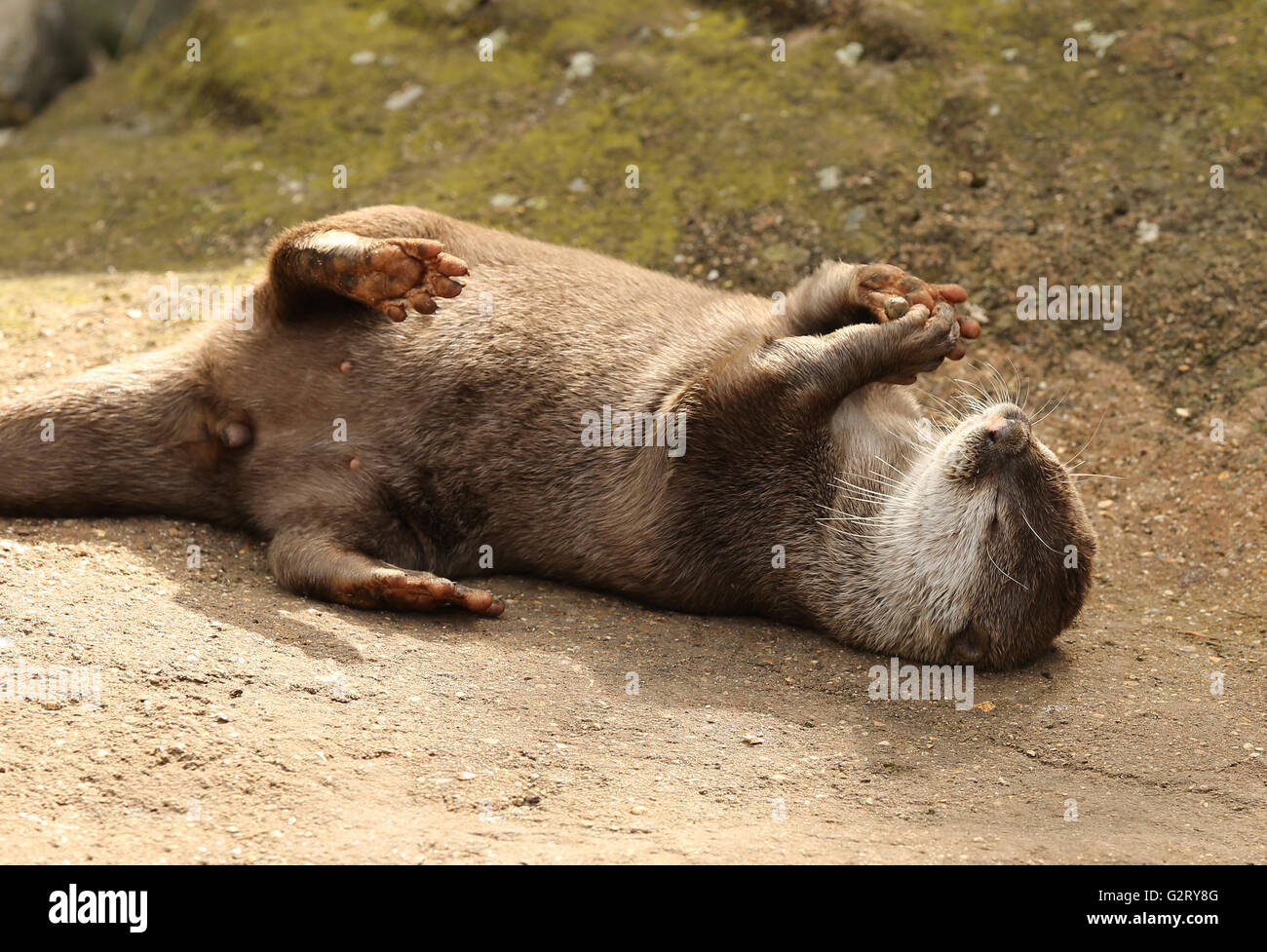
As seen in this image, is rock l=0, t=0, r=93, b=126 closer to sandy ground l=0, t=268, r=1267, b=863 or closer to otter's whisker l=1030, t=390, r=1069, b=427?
sandy ground l=0, t=268, r=1267, b=863

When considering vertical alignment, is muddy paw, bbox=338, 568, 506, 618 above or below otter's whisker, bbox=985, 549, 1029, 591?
below

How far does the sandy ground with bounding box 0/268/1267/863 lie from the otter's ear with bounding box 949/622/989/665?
0.38 feet

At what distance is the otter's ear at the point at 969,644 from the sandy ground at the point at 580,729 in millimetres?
116

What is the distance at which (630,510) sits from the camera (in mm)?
4027

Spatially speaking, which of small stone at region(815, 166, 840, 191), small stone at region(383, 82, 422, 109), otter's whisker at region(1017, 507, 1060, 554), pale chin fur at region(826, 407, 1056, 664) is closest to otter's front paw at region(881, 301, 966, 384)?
pale chin fur at region(826, 407, 1056, 664)

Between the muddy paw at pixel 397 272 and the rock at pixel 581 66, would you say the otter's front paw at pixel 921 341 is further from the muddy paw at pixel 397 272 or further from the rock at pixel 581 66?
the rock at pixel 581 66

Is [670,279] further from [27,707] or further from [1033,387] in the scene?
[27,707]

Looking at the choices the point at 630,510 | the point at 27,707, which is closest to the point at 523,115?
the point at 630,510

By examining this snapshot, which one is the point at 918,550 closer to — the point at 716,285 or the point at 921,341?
the point at 921,341

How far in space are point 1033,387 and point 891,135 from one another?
1.58m

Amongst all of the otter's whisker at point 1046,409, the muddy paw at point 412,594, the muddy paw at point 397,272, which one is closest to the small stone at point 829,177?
the otter's whisker at point 1046,409

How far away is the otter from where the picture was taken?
12.7 ft

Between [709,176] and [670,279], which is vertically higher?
[709,176]

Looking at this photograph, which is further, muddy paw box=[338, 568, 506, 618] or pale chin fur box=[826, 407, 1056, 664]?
pale chin fur box=[826, 407, 1056, 664]
